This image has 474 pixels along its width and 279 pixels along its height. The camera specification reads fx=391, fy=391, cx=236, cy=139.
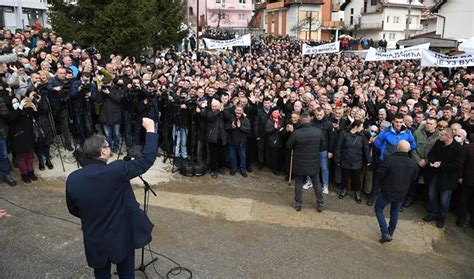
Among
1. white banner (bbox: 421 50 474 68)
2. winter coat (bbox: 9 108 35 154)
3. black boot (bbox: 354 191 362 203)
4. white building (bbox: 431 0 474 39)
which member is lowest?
black boot (bbox: 354 191 362 203)

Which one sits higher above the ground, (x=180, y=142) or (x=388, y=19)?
(x=388, y=19)

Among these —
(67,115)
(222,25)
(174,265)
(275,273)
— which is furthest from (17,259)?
(222,25)

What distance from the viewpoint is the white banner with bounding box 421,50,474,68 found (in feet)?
41.5

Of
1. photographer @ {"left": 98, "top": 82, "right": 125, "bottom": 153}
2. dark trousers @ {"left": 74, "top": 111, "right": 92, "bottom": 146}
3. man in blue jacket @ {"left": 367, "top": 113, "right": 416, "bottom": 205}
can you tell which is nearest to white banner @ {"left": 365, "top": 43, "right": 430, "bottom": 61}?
man in blue jacket @ {"left": 367, "top": 113, "right": 416, "bottom": 205}

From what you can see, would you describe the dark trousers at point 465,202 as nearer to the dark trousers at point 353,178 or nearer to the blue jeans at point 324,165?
the dark trousers at point 353,178

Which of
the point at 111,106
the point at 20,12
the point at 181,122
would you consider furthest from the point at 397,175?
the point at 20,12

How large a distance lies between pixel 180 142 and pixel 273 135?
2.11 meters

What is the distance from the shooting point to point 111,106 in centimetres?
859

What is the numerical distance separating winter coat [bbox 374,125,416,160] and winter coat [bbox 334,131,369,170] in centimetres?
28

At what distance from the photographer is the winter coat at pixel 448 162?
252 inches

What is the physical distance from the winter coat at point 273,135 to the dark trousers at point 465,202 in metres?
3.53

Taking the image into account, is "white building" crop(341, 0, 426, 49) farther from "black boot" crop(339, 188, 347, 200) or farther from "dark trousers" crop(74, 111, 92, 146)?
"dark trousers" crop(74, 111, 92, 146)

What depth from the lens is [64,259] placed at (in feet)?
16.4

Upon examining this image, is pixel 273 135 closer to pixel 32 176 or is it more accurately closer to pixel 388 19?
pixel 32 176
